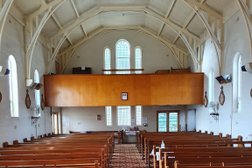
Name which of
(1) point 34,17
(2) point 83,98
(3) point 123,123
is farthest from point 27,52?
(3) point 123,123

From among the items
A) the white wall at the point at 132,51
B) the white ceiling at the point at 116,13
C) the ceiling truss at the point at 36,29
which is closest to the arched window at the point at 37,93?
the ceiling truss at the point at 36,29

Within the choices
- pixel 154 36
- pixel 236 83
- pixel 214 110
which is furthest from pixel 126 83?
pixel 154 36

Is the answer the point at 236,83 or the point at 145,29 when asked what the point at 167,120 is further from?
the point at 236,83

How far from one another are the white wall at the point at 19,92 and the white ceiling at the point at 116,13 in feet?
3.77

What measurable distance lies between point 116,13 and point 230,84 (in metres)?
7.47

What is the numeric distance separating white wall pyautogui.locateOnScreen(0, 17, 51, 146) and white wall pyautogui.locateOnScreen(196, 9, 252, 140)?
7.18 meters

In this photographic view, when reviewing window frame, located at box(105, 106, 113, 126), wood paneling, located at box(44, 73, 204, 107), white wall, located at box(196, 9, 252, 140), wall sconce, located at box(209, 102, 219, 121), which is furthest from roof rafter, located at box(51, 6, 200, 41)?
window frame, located at box(105, 106, 113, 126)

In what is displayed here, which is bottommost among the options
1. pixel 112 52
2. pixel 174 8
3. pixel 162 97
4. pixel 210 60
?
pixel 162 97

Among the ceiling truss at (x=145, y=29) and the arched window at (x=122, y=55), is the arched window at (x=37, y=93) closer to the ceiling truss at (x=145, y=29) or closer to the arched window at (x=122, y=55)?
the ceiling truss at (x=145, y=29)

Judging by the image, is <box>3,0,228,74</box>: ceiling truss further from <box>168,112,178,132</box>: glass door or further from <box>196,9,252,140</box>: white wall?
<box>168,112,178,132</box>: glass door

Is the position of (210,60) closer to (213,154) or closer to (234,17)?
(234,17)

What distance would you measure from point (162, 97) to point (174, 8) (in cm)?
412

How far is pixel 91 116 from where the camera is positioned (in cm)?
1706

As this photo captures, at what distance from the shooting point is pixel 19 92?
9328 mm
